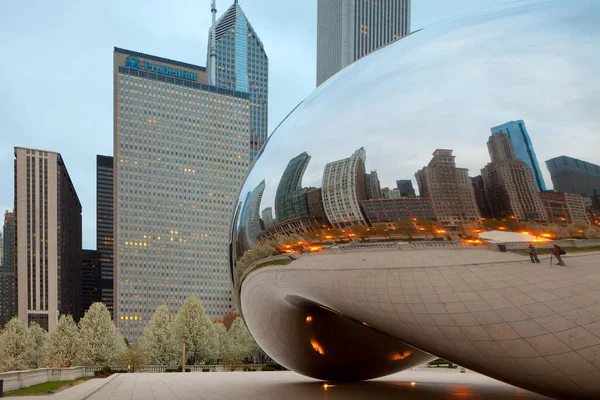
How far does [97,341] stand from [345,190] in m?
49.3

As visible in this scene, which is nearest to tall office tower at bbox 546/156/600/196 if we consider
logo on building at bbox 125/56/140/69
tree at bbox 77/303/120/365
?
tree at bbox 77/303/120/365

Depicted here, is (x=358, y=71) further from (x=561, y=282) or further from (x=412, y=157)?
(x=561, y=282)

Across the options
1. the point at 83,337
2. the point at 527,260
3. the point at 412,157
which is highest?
the point at 412,157

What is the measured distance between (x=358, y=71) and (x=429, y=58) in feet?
3.60

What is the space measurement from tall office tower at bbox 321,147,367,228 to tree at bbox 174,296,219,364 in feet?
155

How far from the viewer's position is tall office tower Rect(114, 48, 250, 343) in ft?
443

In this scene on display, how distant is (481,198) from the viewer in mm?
5570

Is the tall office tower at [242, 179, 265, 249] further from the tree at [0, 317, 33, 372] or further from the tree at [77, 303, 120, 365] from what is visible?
the tree at [0, 317, 33, 372]

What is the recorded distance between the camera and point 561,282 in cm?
524

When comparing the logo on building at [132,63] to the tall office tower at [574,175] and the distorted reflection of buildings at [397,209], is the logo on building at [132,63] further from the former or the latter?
the tall office tower at [574,175]

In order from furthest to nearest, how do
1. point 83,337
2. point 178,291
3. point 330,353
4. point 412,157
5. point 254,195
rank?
point 178,291 < point 83,337 < point 330,353 < point 254,195 < point 412,157

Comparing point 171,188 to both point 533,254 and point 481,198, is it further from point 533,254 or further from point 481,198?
point 533,254

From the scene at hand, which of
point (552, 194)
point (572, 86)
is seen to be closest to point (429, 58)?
point (572, 86)

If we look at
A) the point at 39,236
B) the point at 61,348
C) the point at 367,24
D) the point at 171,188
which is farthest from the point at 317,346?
the point at 367,24
